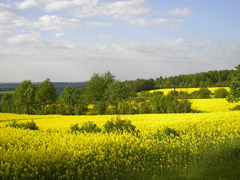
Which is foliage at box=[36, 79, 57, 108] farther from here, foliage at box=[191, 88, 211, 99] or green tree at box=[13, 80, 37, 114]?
foliage at box=[191, 88, 211, 99]

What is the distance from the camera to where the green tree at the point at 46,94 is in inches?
2500

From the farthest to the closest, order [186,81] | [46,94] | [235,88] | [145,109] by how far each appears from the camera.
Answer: [186,81], [46,94], [145,109], [235,88]

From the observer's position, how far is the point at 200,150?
9.97m

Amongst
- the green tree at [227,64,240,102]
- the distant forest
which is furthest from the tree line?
the distant forest

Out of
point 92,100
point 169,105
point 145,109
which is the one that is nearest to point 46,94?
point 92,100

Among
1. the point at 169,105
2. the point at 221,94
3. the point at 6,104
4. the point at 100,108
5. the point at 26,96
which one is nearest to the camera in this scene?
the point at 169,105

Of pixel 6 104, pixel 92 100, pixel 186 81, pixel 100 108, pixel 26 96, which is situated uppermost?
pixel 186 81

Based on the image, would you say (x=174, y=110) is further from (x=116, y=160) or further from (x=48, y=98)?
(x=116, y=160)

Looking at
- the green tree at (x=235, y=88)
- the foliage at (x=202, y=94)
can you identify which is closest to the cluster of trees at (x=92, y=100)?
the green tree at (x=235, y=88)

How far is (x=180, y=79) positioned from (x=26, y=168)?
A: 394 ft

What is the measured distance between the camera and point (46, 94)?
63.7m

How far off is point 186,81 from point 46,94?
72920 millimetres

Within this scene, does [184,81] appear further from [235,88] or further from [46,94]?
[235,88]

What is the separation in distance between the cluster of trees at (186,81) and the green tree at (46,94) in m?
47.1
